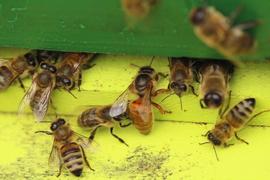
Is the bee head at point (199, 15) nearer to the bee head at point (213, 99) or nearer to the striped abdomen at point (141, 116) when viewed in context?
the bee head at point (213, 99)

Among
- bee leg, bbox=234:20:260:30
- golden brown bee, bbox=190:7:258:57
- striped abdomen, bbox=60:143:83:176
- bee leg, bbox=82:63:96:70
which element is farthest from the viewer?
bee leg, bbox=82:63:96:70

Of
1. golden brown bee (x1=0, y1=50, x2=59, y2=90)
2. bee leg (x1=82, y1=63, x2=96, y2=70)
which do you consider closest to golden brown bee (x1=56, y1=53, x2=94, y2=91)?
bee leg (x1=82, y1=63, x2=96, y2=70)

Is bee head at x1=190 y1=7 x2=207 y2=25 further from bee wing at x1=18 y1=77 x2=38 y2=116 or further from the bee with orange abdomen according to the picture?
bee wing at x1=18 y1=77 x2=38 y2=116

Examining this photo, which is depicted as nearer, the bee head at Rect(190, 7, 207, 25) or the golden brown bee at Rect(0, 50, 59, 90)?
the bee head at Rect(190, 7, 207, 25)

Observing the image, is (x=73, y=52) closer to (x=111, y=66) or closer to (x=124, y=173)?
(x=111, y=66)

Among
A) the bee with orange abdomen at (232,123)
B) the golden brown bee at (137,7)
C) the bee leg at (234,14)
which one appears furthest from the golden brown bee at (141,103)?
the bee leg at (234,14)
